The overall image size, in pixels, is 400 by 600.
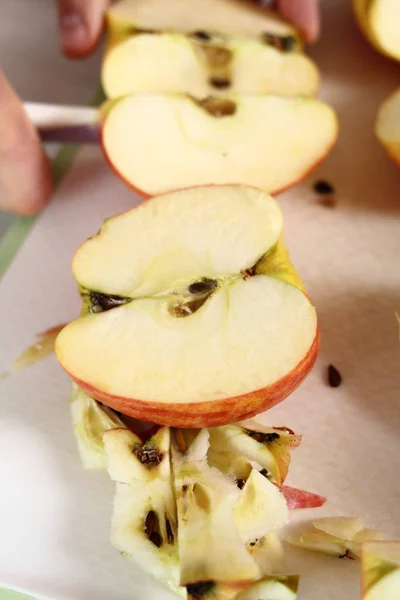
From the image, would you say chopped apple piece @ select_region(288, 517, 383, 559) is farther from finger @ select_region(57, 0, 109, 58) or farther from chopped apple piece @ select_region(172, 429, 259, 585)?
finger @ select_region(57, 0, 109, 58)

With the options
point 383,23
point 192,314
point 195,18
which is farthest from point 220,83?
point 192,314

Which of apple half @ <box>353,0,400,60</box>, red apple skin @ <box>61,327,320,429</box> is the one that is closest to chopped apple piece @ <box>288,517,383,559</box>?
red apple skin @ <box>61,327,320,429</box>

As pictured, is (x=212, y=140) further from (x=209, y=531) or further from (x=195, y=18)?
(x=209, y=531)

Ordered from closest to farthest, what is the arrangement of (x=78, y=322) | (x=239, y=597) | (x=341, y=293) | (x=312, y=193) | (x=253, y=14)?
(x=239, y=597) → (x=78, y=322) → (x=341, y=293) → (x=312, y=193) → (x=253, y=14)

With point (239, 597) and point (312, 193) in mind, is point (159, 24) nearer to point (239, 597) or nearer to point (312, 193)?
point (312, 193)

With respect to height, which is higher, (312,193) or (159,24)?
(159,24)

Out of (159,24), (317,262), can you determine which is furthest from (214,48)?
(317,262)

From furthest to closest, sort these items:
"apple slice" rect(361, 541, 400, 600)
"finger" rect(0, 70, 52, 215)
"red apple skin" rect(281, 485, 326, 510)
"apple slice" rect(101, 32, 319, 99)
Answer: "apple slice" rect(101, 32, 319, 99) → "finger" rect(0, 70, 52, 215) → "red apple skin" rect(281, 485, 326, 510) → "apple slice" rect(361, 541, 400, 600)
